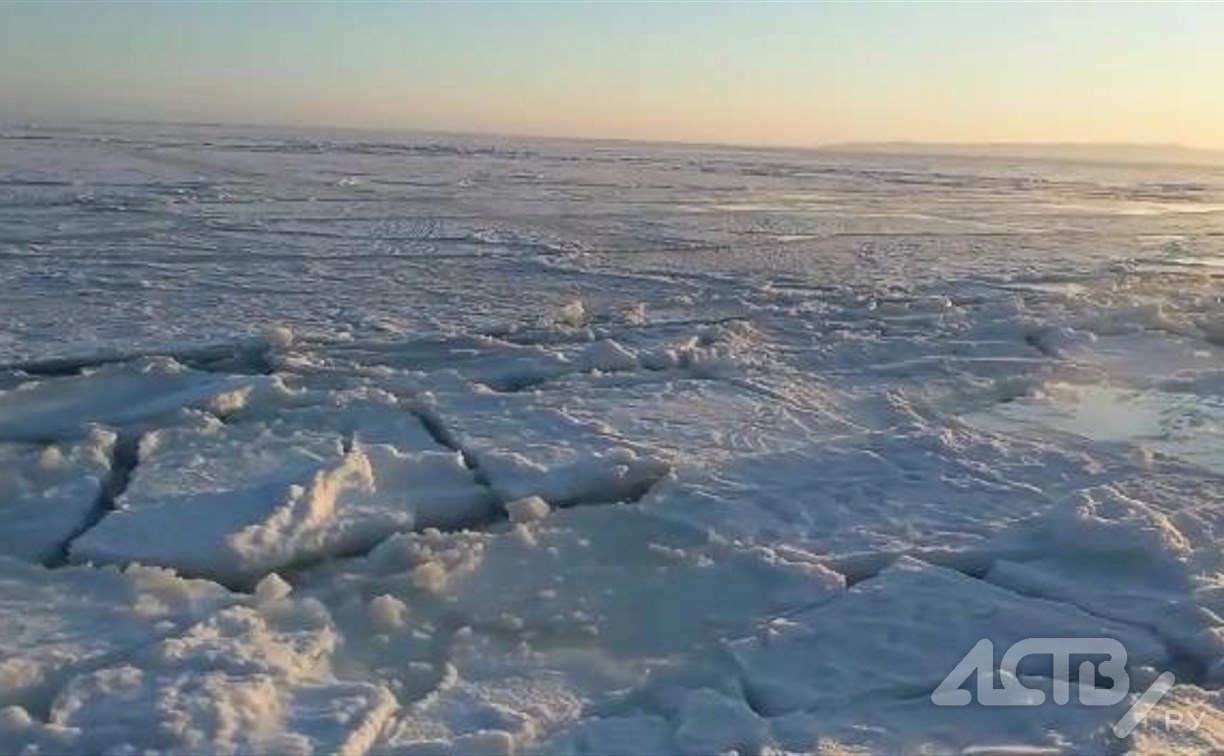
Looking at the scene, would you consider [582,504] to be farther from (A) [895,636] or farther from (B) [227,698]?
(B) [227,698]

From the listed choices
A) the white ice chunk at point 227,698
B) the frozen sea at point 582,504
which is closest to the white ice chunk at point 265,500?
the frozen sea at point 582,504

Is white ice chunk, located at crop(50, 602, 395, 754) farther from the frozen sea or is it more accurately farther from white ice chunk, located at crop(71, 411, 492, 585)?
white ice chunk, located at crop(71, 411, 492, 585)

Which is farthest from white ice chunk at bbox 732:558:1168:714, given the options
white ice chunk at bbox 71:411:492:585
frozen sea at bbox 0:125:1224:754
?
white ice chunk at bbox 71:411:492:585

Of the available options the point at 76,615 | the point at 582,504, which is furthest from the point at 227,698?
the point at 582,504

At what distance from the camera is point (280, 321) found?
6934 mm

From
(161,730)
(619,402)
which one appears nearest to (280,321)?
(619,402)

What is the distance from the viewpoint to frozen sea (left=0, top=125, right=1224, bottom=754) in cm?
289

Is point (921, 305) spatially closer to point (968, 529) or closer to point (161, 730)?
point (968, 529)

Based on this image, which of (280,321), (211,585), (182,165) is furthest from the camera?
(182,165)

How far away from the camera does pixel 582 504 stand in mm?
4281

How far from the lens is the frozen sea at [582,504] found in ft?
9.48

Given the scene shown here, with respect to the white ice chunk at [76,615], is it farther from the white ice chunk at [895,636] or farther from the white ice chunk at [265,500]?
the white ice chunk at [895,636]

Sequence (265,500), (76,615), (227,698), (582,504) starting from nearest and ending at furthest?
(227,698)
(76,615)
(265,500)
(582,504)

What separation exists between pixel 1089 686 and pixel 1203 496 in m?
1.78
